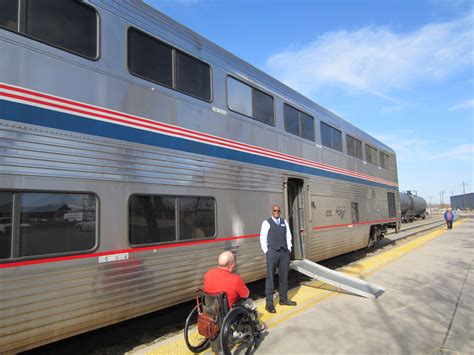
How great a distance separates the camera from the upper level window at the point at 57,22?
344cm

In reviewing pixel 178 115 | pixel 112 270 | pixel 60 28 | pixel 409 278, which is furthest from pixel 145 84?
pixel 409 278

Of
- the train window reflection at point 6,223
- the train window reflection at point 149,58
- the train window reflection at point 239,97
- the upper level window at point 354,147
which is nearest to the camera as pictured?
the train window reflection at point 6,223

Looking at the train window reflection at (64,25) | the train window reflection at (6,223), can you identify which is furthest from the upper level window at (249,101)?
the train window reflection at (6,223)

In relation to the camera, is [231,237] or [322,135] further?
[322,135]

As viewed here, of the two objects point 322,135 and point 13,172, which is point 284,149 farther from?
point 13,172

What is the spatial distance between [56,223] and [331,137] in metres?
7.67

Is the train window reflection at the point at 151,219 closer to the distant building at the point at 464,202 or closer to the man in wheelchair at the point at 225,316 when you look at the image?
the man in wheelchair at the point at 225,316

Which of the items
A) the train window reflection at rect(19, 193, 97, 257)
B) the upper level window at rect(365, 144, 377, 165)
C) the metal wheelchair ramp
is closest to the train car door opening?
the metal wheelchair ramp

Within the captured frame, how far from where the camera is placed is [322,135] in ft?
30.2

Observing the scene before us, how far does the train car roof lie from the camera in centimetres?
453

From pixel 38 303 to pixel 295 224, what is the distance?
5.61 m

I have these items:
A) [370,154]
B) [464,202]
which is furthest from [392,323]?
[464,202]

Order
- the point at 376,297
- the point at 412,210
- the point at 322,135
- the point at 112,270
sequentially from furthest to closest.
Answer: the point at 412,210, the point at 322,135, the point at 376,297, the point at 112,270

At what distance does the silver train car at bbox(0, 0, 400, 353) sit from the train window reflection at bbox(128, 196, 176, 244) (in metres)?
0.02
